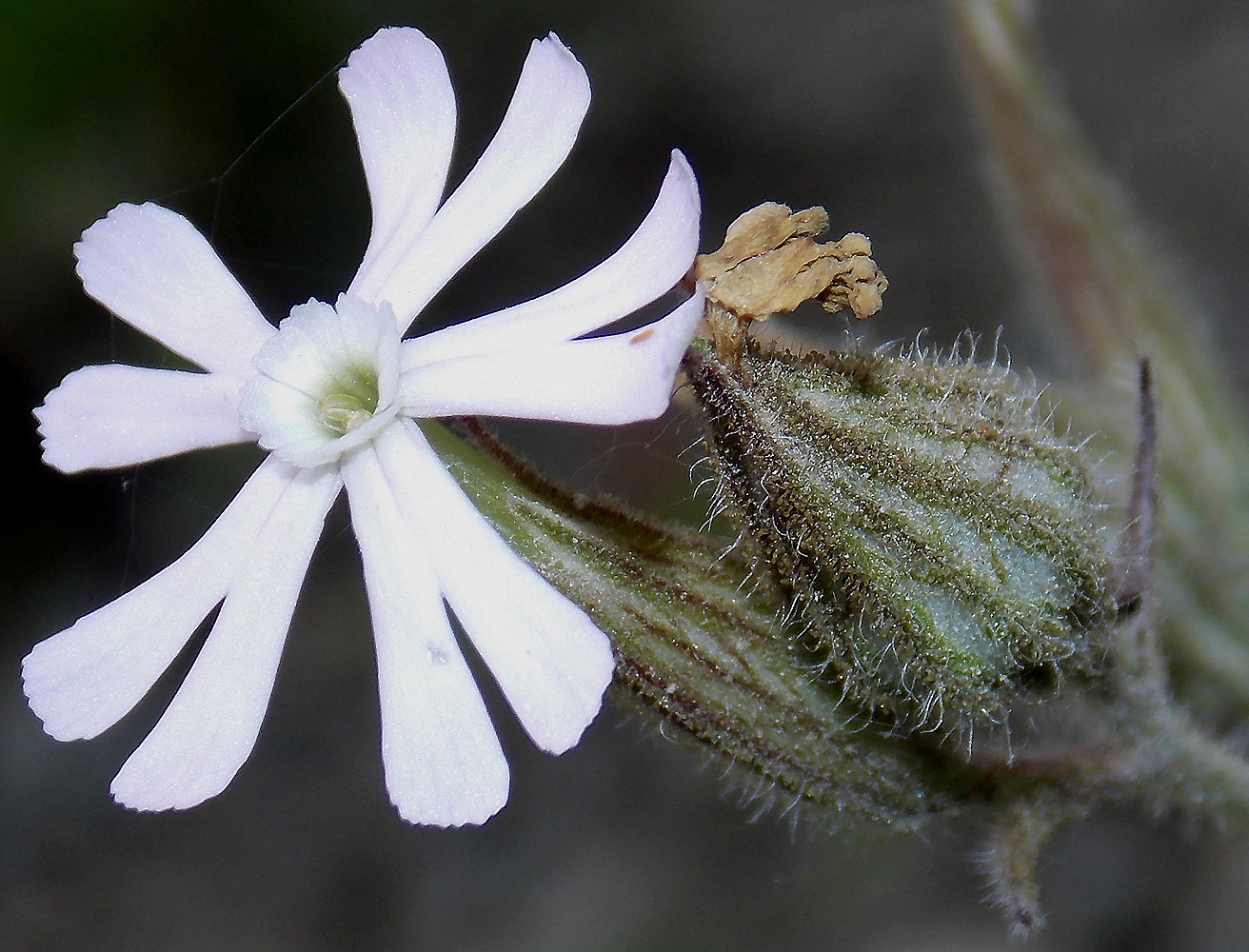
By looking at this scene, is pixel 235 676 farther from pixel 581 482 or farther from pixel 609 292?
pixel 581 482

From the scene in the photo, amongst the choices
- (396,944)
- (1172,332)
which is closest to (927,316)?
(1172,332)

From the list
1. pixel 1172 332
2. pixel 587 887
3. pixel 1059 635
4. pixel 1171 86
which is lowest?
pixel 1059 635

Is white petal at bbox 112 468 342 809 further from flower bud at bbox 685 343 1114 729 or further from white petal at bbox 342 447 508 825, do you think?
flower bud at bbox 685 343 1114 729

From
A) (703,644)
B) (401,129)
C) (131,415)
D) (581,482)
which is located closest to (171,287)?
(131,415)

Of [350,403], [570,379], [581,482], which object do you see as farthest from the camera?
[581,482]

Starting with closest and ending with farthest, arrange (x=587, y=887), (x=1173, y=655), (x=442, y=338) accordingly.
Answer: (x=442, y=338)
(x=1173, y=655)
(x=587, y=887)

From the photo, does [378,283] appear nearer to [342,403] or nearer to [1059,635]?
[342,403]
